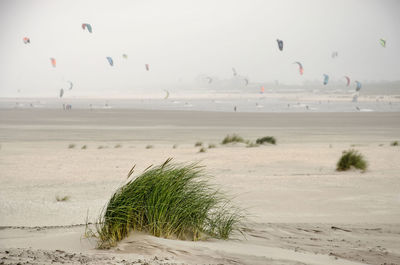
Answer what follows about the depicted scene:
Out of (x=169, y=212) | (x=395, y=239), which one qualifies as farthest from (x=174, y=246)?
(x=395, y=239)

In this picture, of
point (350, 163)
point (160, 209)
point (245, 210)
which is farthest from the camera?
point (350, 163)

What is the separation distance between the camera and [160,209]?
607cm

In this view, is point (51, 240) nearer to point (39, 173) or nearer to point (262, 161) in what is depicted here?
point (39, 173)

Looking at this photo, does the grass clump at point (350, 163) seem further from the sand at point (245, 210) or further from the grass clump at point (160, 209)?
the grass clump at point (160, 209)

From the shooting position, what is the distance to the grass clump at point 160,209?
5922mm

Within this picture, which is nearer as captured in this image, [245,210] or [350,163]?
[245,210]

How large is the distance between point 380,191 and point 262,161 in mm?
6977

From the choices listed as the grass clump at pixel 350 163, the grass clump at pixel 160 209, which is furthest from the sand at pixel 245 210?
the grass clump at pixel 350 163

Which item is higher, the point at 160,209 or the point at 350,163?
the point at 350,163

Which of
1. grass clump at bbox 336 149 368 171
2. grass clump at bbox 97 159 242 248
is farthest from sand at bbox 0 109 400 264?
grass clump at bbox 336 149 368 171

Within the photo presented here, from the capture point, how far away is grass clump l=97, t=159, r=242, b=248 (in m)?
5.92

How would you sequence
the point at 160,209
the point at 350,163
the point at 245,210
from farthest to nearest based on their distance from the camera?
the point at 350,163
the point at 245,210
the point at 160,209

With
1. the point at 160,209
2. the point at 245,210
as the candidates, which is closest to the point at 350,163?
the point at 245,210

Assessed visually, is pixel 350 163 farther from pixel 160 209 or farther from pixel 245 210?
pixel 160 209
